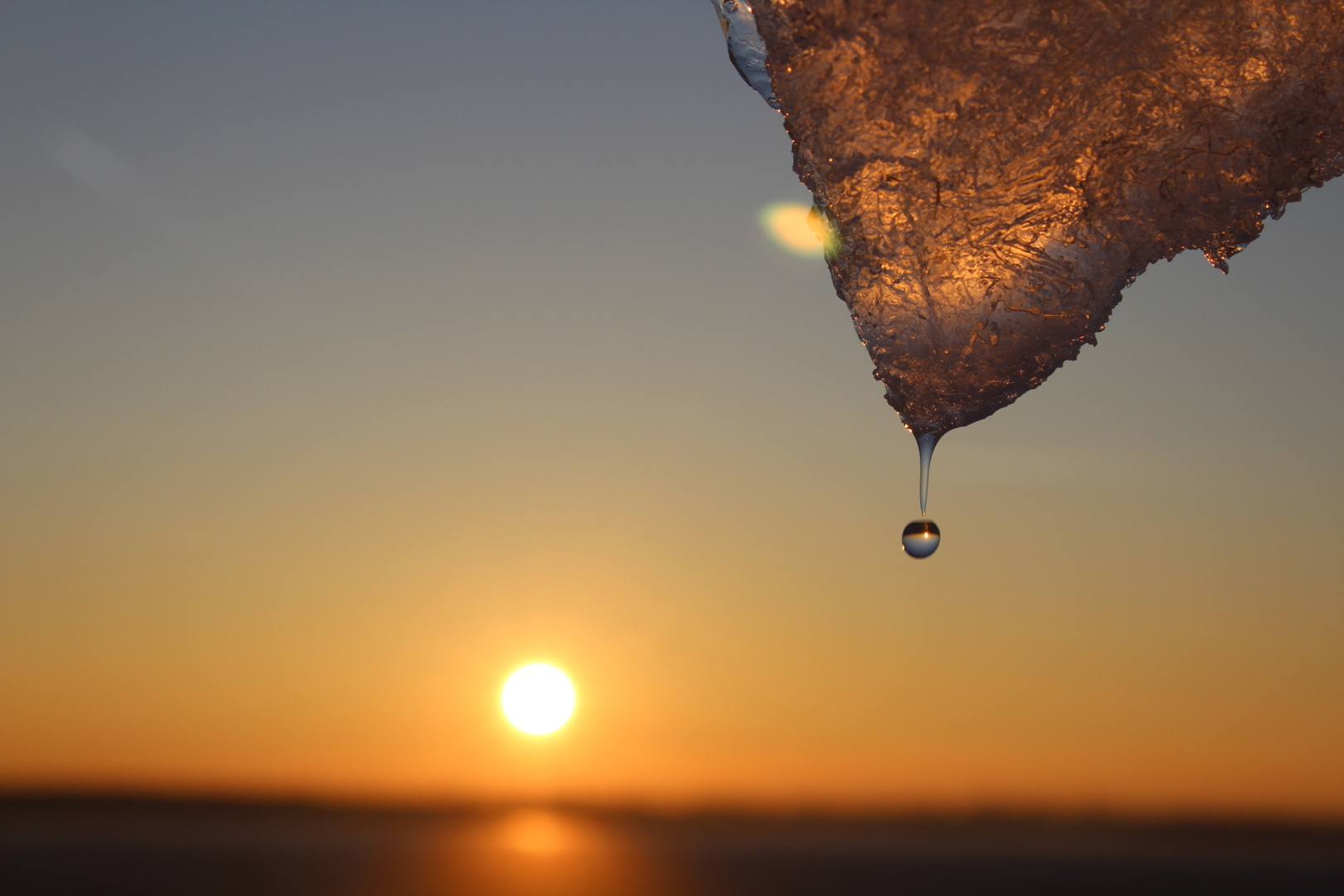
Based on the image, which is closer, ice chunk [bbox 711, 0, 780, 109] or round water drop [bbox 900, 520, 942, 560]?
ice chunk [bbox 711, 0, 780, 109]

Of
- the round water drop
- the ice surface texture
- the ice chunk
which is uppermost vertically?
the ice chunk

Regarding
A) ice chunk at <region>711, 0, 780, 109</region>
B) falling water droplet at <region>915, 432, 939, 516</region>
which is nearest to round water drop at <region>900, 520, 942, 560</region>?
falling water droplet at <region>915, 432, 939, 516</region>

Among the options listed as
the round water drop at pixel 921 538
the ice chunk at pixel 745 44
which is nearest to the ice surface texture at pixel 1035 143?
the ice chunk at pixel 745 44

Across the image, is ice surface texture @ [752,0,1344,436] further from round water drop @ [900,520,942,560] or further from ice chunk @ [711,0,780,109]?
round water drop @ [900,520,942,560]

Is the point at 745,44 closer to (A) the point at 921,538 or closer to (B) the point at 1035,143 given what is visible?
(B) the point at 1035,143

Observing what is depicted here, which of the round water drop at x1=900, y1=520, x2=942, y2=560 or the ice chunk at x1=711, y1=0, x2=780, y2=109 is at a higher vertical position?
the ice chunk at x1=711, y1=0, x2=780, y2=109

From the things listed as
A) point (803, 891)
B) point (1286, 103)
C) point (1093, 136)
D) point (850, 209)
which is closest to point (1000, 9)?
point (1093, 136)

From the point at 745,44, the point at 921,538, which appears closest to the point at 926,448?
the point at 921,538
